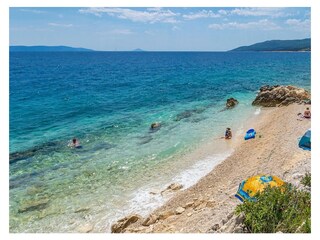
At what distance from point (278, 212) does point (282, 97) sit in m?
31.9

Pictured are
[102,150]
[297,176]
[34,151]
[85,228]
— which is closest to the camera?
[297,176]

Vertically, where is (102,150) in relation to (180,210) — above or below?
above

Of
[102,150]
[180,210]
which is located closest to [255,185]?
[180,210]

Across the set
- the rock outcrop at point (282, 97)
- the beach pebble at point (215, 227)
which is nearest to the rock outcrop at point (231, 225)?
the beach pebble at point (215, 227)

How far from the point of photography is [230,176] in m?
18.2

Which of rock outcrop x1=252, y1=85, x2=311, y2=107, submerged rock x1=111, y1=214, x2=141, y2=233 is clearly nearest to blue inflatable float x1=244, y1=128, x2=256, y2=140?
rock outcrop x1=252, y1=85, x2=311, y2=107

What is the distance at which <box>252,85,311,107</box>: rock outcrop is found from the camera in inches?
1479

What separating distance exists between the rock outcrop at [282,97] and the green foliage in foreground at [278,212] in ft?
96.8

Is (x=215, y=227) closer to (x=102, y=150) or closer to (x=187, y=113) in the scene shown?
(x=102, y=150)

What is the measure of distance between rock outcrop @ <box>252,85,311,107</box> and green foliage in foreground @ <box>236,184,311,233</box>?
96.8 feet

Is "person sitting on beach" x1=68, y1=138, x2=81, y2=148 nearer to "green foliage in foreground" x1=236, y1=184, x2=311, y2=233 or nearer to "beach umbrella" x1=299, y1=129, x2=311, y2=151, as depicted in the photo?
"beach umbrella" x1=299, y1=129, x2=311, y2=151

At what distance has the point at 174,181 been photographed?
18672 millimetres
